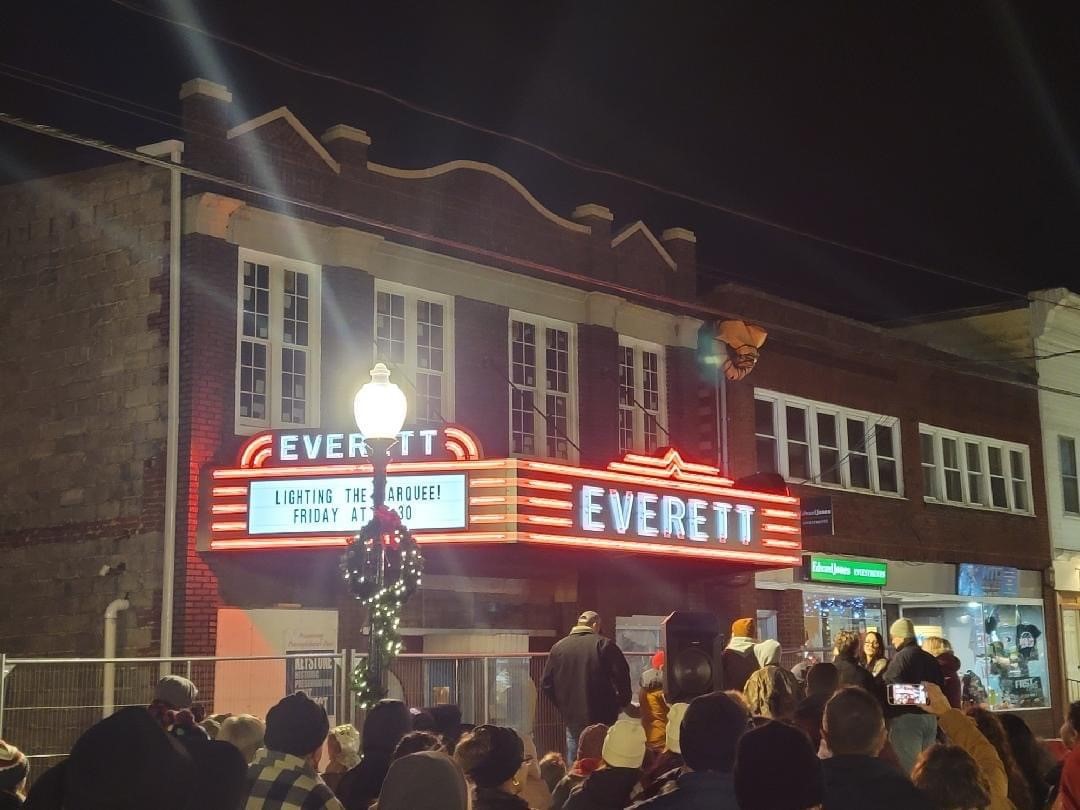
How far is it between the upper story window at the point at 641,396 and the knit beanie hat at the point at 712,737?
1709cm

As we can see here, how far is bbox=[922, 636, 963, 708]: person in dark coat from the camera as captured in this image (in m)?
12.6

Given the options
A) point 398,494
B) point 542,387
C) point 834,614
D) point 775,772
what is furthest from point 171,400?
point 834,614

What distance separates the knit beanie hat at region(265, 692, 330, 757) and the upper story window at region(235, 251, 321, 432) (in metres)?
11.7

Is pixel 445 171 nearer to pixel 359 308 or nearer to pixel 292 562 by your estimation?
pixel 359 308

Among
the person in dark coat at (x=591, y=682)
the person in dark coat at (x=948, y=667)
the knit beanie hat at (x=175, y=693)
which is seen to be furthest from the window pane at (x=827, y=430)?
the knit beanie hat at (x=175, y=693)

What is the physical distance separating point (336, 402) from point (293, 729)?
1263 centimetres

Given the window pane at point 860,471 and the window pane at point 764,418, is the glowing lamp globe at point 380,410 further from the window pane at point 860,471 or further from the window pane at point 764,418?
the window pane at point 860,471

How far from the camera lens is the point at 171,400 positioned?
17.1 metres

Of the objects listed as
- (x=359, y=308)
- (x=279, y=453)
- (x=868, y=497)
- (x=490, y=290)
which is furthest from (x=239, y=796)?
(x=868, y=497)

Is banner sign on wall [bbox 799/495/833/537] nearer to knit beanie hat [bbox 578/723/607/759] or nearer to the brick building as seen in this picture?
the brick building

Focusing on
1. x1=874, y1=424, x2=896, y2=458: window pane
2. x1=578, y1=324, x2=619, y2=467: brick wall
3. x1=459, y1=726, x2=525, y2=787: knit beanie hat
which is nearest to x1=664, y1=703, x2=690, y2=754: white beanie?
x1=459, y1=726, x2=525, y2=787: knit beanie hat

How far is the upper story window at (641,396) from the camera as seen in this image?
22875 mm

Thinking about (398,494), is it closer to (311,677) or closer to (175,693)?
(311,677)

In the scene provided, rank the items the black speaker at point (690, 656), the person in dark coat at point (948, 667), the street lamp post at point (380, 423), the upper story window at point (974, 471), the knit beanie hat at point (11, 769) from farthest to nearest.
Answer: the upper story window at point (974, 471), the person in dark coat at point (948, 667), the street lamp post at point (380, 423), the black speaker at point (690, 656), the knit beanie hat at point (11, 769)
